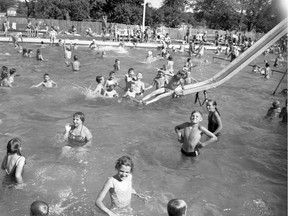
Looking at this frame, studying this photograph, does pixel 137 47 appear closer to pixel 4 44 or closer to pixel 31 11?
pixel 4 44

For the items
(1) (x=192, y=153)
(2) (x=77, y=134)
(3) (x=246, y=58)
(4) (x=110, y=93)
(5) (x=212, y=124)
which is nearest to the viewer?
(1) (x=192, y=153)

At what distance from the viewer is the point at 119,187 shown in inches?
169

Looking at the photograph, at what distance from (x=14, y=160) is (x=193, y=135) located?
3.41 metres

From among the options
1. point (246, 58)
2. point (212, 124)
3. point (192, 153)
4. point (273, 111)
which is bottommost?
point (192, 153)

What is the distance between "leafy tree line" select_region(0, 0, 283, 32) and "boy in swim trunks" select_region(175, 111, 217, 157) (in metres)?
39.5

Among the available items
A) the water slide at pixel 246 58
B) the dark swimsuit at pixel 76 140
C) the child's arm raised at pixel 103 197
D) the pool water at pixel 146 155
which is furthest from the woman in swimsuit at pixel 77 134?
the water slide at pixel 246 58

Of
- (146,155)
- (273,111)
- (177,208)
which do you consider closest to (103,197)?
(177,208)

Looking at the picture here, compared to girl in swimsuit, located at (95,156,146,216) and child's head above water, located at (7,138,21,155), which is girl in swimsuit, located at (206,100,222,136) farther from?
child's head above water, located at (7,138,21,155)

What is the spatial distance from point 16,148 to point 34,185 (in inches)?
41.7

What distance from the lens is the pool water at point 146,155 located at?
221 inches

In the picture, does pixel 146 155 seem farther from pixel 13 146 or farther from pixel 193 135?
pixel 13 146

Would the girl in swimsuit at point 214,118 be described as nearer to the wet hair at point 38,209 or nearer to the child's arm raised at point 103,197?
the child's arm raised at point 103,197

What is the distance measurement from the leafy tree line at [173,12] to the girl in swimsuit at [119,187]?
41262 mm

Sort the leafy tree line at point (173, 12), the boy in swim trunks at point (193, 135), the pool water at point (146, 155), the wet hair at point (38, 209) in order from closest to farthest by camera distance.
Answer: the wet hair at point (38, 209) < the pool water at point (146, 155) < the boy in swim trunks at point (193, 135) < the leafy tree line at point (173, 12)
